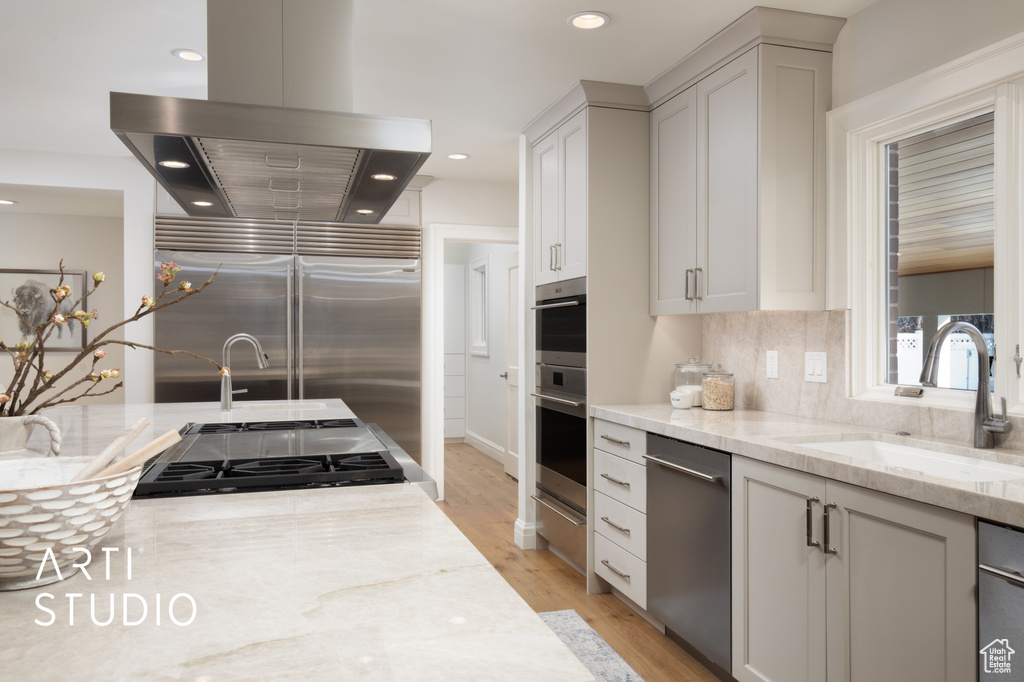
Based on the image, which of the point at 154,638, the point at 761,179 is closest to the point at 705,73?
the point at 761,179

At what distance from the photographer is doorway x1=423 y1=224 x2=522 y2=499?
197 inches

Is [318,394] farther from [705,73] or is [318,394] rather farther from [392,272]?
[705,73]

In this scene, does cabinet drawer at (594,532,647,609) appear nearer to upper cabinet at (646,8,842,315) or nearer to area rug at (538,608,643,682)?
area rug at (538,608,643,682)

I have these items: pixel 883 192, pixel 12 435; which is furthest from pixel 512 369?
pixel 12 435

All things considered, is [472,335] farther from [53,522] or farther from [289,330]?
[53,522]

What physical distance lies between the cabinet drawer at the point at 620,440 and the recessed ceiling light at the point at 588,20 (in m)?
1.59

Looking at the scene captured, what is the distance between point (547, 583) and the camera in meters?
3.36

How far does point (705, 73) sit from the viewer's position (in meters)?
2.83

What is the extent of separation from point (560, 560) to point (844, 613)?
206 cm

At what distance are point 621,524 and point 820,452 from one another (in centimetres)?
122

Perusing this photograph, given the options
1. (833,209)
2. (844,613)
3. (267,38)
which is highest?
(267,38)

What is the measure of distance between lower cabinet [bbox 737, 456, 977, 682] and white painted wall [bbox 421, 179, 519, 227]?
3.36 m

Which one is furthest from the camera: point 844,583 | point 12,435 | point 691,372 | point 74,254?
point 74,254

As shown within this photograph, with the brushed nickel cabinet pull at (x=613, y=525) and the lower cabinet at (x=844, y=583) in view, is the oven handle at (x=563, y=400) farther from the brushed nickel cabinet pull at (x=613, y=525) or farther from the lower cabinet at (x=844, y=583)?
the lower cabinet at (x=844, y=583)
